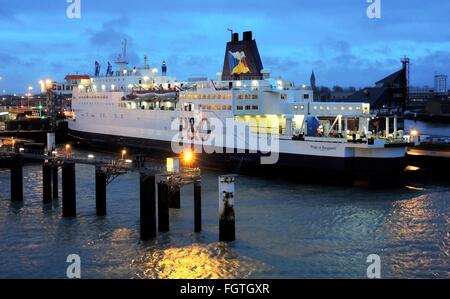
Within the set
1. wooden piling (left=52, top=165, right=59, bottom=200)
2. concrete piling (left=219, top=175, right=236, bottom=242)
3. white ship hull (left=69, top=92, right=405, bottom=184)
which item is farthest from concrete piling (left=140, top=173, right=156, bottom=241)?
white ship hull (left=69, top=92, right=405, bottom=184)

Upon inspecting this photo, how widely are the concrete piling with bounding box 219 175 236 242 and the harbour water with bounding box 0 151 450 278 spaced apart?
478 mm

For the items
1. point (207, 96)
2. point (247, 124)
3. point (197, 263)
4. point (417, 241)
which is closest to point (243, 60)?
point (207, 96)

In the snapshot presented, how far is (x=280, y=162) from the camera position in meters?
29.4

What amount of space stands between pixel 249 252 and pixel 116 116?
31.0m

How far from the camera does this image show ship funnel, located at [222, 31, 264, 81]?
123 ft

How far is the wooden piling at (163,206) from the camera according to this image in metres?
17.5

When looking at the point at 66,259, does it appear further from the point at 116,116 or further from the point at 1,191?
the point at 116,116

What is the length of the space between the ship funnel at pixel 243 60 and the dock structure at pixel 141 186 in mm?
16990

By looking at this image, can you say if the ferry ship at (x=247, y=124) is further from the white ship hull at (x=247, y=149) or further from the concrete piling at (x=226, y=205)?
the concrete piling at (x=226, y=205)

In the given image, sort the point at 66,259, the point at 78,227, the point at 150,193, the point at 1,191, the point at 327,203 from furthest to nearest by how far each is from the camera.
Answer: the point at 1,191 < the point at 327,203 < the point at 78,227 < the point at 150,193 < the point at 66,259

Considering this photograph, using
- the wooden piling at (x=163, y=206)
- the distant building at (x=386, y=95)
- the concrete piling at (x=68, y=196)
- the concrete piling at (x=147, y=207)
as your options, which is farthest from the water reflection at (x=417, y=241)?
the distant building at (x=386, y=95)

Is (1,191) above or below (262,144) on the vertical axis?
below
